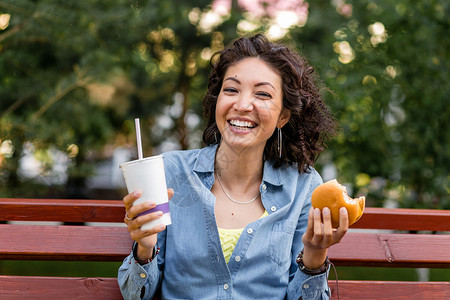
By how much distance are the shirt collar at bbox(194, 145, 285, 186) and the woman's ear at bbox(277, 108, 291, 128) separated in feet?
0.54

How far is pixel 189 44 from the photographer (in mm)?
6617

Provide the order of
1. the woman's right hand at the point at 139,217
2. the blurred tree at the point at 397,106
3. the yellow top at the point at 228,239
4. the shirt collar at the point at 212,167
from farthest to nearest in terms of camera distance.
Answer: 1. the blurred tree at the point at 397,106
2. the shirt collar at the point at 212,167
3. the yellow top at the point at 228,239
4. the woman's right hand at the point at 139,217

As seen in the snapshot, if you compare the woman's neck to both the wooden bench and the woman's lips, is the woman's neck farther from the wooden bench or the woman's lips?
the wooden bench

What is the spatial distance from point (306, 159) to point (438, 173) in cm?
181

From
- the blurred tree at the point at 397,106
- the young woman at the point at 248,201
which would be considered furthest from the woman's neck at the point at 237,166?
the blurred tree at the point at 397,106

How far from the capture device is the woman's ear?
218cm

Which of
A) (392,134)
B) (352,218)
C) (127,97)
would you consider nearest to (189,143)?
(127,97)

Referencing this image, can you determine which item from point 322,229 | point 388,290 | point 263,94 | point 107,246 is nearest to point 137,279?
point 107,246

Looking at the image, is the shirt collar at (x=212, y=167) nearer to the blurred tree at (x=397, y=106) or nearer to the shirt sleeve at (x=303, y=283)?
the shirt sleeve at (x=303, y=283)

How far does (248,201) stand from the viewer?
211cm

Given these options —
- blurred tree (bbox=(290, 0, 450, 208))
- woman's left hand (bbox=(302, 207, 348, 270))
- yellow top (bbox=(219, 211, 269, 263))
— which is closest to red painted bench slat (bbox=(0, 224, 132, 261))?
yellow top (bbox=(219, 211, 269, 263))

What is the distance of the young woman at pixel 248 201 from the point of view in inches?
73.8

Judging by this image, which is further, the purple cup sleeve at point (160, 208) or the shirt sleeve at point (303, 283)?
the shirt sleeve at point (303, 283)

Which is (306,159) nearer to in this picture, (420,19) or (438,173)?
(438,173)
